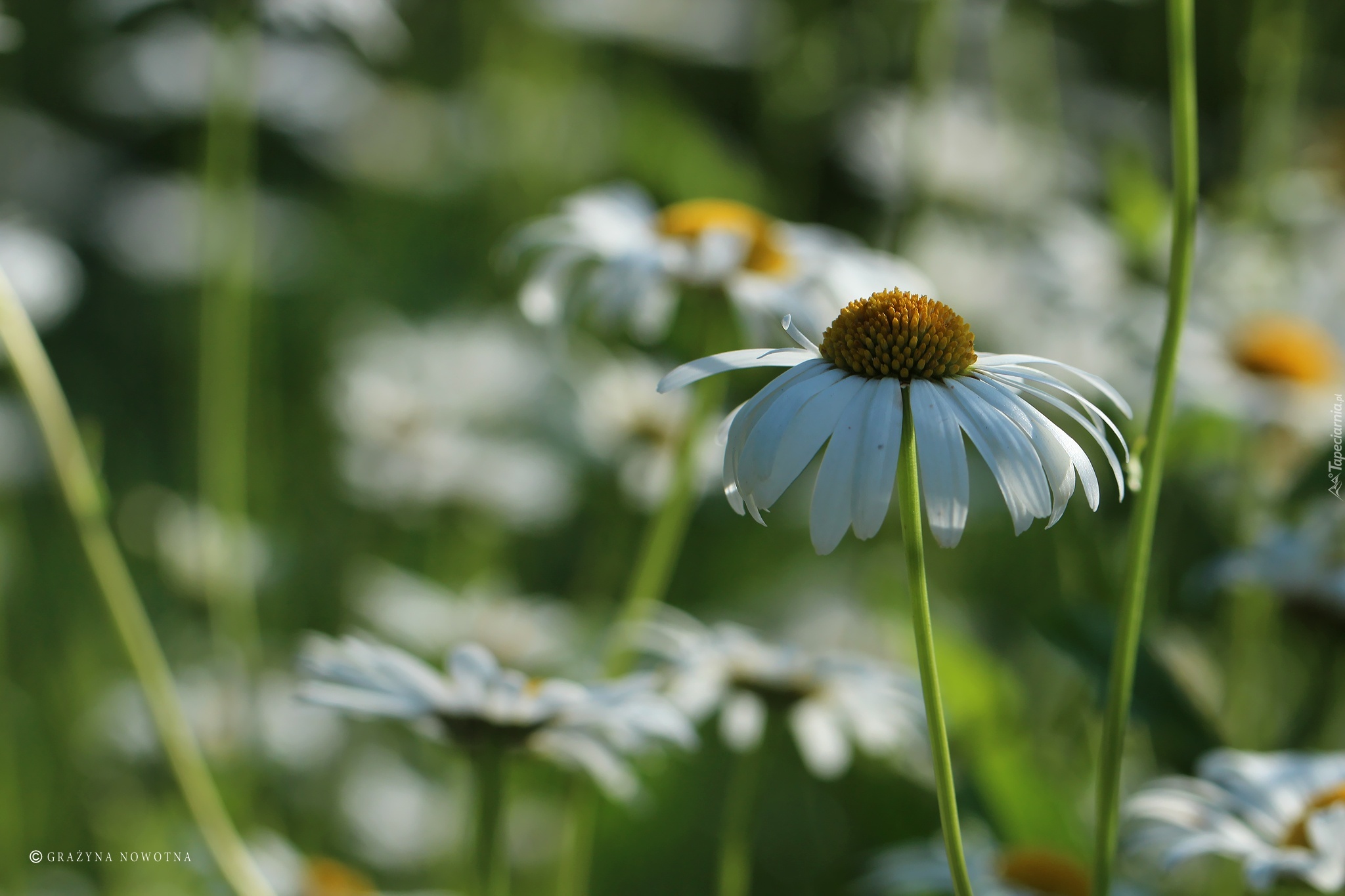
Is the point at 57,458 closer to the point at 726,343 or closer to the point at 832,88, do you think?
the point at 726,343

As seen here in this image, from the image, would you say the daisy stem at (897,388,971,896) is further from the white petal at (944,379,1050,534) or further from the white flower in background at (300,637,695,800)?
the white flower in background at (300,637,695,800)

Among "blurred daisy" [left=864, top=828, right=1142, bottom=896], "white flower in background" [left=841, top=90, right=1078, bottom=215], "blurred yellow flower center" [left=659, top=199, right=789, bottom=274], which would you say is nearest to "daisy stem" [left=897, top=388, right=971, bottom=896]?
"blurred daisy" [left=864, top=828, right=1142, bottom=896]

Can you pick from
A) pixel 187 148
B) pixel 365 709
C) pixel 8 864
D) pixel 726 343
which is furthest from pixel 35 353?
pixel 187 148

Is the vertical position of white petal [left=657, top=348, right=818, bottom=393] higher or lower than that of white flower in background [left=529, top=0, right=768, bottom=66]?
lower

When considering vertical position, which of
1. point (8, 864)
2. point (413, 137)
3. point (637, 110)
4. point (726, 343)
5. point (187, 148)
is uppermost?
point (413, 137)

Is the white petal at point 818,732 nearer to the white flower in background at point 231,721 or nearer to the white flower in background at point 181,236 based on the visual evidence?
the white flower in background at point 231,721

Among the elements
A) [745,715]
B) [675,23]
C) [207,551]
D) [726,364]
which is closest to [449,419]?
[207,551]
